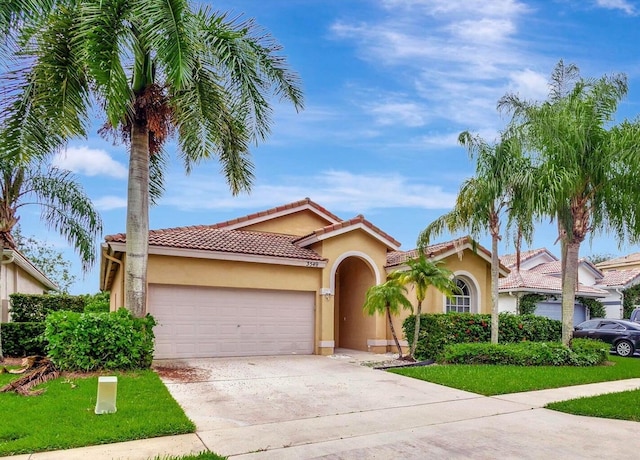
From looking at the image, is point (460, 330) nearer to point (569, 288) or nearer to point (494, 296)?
point (494, 296)

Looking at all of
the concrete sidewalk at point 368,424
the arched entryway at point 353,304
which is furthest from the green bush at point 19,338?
the arched entryway at point 353,304

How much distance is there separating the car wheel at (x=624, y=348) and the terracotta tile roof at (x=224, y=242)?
42.2ft

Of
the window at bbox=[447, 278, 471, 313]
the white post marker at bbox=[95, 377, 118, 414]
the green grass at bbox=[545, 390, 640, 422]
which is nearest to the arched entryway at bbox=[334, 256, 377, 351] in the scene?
the window at bbox=[447, 278, 471, 313]

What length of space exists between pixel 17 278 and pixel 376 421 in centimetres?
2298

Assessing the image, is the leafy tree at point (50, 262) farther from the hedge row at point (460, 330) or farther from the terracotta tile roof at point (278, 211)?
the hedge row at point (460, 330)

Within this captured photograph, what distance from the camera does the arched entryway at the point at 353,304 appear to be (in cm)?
1844

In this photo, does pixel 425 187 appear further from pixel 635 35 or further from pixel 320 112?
pixel 635 35

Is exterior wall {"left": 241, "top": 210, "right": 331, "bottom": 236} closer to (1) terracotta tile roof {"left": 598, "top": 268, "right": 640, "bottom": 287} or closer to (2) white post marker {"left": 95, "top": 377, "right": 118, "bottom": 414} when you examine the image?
(2) white post marker {"left": 95, "top": 377, "right": 118, "bottom": 414}

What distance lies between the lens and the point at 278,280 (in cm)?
1627

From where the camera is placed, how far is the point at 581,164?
14.6m

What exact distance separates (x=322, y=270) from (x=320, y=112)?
18.6ft

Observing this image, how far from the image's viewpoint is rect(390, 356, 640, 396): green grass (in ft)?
35.2

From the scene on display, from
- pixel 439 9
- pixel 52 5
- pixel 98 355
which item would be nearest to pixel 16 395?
pixel 98 355

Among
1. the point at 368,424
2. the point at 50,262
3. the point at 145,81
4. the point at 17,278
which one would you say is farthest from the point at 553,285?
the point at 50,262
